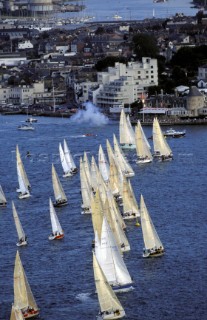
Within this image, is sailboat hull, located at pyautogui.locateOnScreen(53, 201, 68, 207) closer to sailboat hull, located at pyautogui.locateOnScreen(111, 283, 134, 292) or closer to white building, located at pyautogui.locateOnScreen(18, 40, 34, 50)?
sailboat hull, located at pyautogui.locateOnScreen(111, 283, 134, 292)

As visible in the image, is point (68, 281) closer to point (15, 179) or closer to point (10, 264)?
point (10, 264)

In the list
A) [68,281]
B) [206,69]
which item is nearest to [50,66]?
[206,69]

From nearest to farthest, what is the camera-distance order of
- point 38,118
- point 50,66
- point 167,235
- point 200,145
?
1. point 167,235
2. point 200,145
3. point 38,118
4. point 50,66

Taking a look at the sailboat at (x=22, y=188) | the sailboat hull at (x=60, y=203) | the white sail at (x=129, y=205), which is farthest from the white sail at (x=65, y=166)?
the white sail at (x=129, y=205)

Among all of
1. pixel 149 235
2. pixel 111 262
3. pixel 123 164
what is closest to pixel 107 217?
pixel 149 235

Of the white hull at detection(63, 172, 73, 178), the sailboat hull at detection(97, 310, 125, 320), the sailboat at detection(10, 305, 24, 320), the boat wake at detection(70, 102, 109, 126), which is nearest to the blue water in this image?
the sailboat hull at detection(97, 310, 125, 320)
